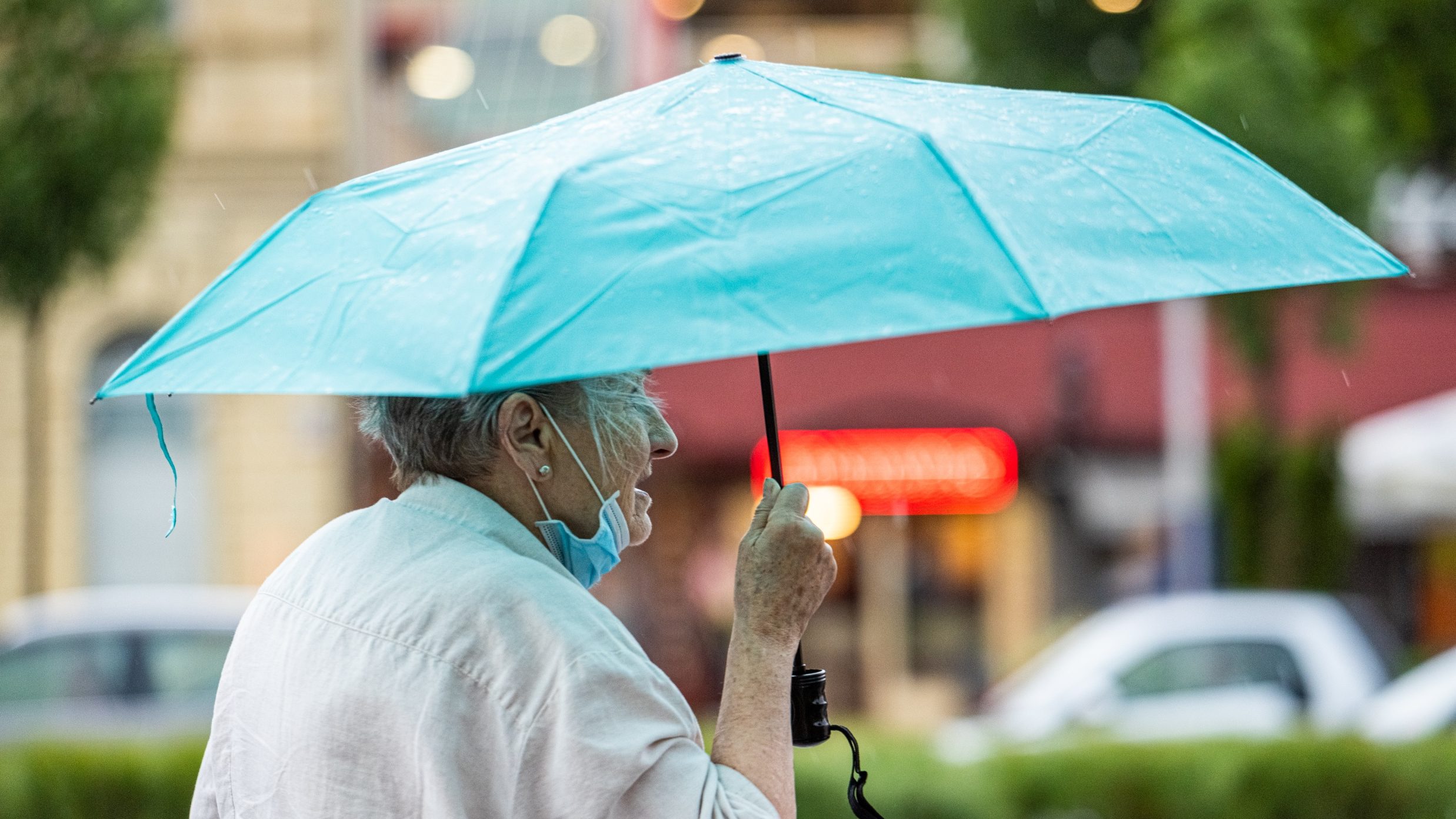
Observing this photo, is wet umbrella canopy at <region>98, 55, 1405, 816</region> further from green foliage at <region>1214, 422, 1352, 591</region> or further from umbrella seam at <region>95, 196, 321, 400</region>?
green foliage at <region>1214, 422, 1352, 591</region>

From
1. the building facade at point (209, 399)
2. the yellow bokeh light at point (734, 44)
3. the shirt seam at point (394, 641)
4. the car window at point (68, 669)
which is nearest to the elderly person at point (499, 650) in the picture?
the shirt seam at point (394, 641)

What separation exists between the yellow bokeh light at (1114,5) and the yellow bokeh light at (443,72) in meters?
6.26

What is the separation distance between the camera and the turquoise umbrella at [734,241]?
169 cm

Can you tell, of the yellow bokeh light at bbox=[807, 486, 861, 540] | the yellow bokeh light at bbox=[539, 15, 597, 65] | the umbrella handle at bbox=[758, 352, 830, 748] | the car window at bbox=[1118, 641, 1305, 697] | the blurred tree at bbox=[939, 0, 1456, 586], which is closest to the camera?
the umbrella handle at bbox=[758, 352, 830, 748]

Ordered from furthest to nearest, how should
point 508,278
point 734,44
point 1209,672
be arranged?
1. point 734,44
2. point 1209,672
3. point 508,278

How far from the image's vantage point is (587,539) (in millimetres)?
2104

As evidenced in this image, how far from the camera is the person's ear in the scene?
6.68ft

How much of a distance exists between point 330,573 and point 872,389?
44.5ft

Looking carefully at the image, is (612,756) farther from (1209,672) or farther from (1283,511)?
(1283,511)

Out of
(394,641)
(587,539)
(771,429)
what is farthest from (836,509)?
(394,641)

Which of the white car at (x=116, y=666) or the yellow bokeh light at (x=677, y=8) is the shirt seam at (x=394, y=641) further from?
the yellow bokeh light at (x=677, y=8)

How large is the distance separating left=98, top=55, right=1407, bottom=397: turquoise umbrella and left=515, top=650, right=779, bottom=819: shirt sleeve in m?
0.37

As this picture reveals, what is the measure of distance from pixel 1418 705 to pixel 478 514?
6.66 m

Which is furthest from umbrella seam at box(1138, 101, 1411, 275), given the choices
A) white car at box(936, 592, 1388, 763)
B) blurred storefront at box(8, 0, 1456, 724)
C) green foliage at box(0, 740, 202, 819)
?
blurred storefront at box(8, 0, 1456, 724)
